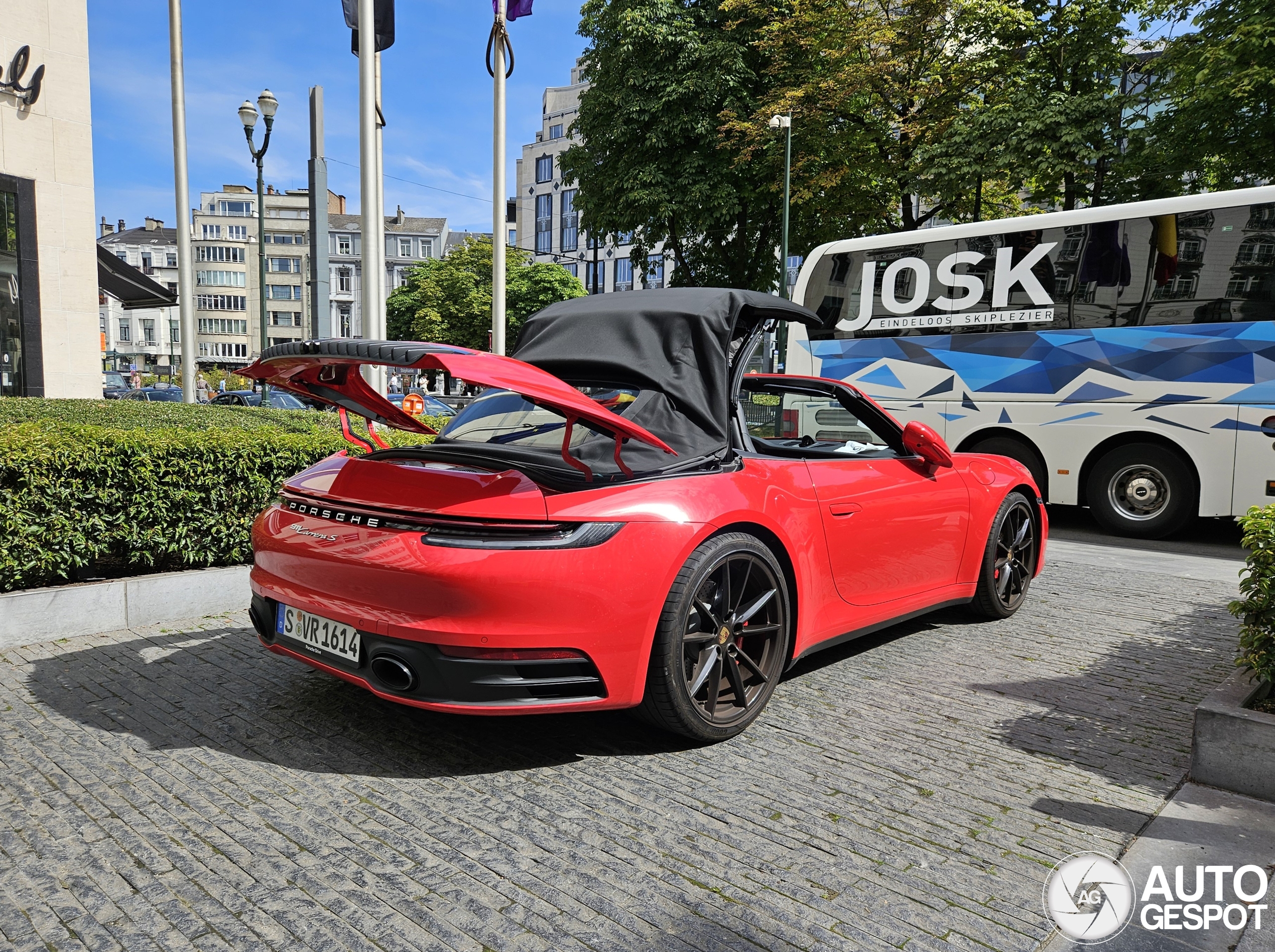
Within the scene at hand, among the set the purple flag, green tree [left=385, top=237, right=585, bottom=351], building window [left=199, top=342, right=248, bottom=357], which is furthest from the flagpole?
building window [left=199, top=342, right=248, bottom=357]

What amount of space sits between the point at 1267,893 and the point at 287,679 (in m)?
3.71

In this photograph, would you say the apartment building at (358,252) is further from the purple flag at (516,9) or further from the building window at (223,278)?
the purple flag at (516,9)

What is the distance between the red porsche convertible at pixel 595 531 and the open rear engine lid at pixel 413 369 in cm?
1

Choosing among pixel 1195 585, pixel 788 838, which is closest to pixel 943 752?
pixel 788 838

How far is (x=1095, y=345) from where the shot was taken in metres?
9.98

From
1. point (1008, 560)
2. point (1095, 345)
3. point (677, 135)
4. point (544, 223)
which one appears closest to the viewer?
point (1008, 560)

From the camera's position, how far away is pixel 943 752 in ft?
11.6

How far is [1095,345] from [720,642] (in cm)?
825

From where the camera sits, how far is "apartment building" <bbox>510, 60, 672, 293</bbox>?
72375 mm

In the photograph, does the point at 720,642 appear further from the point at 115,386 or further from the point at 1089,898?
the point at 115,386

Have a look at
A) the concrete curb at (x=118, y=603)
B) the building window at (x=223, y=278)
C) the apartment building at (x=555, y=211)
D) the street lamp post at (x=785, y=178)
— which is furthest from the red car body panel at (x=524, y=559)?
the building window at (x=223, y=278)

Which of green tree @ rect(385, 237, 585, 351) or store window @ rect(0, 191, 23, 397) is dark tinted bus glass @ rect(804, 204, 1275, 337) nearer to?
store window @ rect(0, 191, 23, 397)

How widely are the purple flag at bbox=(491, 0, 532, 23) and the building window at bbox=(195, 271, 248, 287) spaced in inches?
3852

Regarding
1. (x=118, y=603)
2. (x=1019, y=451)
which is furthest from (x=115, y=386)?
(x=118, y=603)
